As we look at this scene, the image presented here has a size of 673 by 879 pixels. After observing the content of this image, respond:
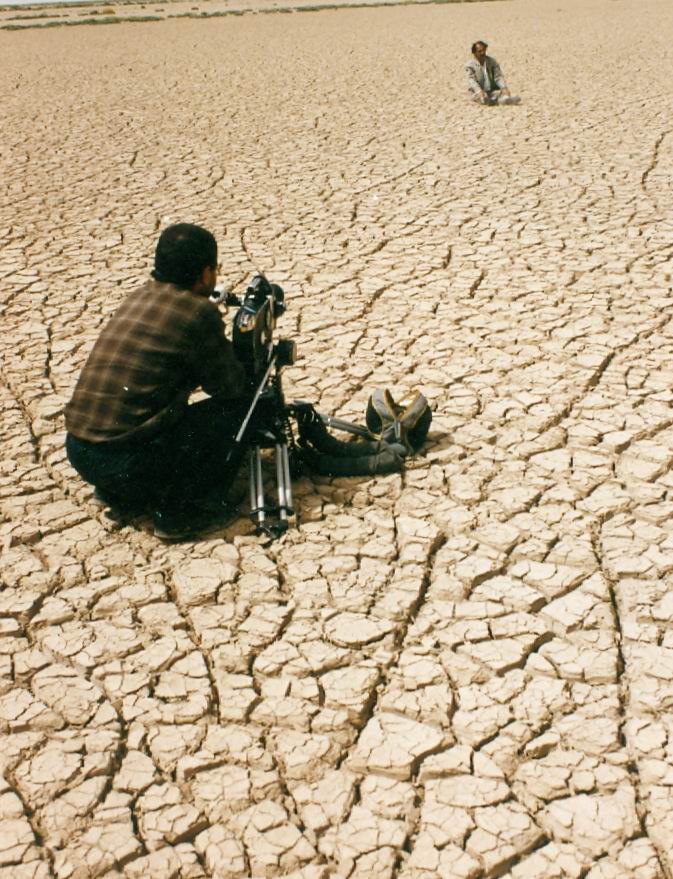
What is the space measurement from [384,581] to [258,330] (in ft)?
3.09

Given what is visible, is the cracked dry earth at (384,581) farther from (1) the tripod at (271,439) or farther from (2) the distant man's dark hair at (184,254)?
(2) the distant man's dark hair at (184,254)

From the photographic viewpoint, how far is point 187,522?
11.0ft

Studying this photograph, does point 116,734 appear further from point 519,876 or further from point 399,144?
point 399,144

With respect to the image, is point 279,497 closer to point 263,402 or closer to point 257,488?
point 257,488

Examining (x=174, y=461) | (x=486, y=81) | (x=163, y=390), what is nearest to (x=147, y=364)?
(x=163, y=390)

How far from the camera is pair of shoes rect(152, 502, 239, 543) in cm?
334

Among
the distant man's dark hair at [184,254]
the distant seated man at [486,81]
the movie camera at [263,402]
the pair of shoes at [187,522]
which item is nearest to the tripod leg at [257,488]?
the movie camera at [263,402]

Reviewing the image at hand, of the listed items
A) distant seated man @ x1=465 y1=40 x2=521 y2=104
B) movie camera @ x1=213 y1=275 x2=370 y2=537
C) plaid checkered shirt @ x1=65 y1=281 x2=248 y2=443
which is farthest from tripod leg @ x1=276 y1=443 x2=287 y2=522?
distant seated man @ x1=465 y1=40 x2=521 y2=104

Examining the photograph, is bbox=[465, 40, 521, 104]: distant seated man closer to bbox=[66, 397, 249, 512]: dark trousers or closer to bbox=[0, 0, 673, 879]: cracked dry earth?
bbox=[0, 0, 673, 879]: cracked dry earth

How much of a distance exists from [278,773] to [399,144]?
685cm

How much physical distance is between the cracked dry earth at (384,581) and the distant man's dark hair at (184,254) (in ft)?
2.91

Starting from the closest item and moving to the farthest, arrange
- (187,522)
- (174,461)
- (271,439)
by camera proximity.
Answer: (174,461), (187,522), (271,439)

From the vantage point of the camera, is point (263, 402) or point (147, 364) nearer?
point (147, 364)

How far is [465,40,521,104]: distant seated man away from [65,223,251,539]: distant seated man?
724cm
